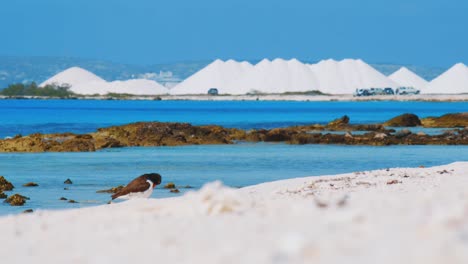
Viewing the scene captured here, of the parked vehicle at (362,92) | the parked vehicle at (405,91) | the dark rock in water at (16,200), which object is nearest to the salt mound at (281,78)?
the parked vehicle at (362,92)

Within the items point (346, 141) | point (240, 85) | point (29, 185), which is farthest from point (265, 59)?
point (29, 185)

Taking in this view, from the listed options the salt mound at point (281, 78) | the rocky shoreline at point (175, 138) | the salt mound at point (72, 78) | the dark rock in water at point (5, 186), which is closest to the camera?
the dark rock in water at point (5, 186)

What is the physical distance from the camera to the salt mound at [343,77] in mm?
139750

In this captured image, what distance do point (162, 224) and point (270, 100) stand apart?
136781 mm

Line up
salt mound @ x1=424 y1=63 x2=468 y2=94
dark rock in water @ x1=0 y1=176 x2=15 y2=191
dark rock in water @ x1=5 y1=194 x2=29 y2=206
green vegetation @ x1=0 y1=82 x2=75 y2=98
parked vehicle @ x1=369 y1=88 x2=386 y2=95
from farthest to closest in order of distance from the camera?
green vegetation @ x1=0 y1=82 x2=75 y2=98 < salt mound @ x1=424 y1=63 x2=468 y2=94 < parked vehicle @ x1=369 y1=88 x2=386 y2=95 < dark rock in water @ x1=0 y1=176 x2=15 y2=191 < dark rock in water @ x1=5 y1=194 x2=29 y2=206

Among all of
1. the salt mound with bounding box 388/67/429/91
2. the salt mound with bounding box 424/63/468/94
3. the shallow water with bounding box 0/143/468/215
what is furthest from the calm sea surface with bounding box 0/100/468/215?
the salt mound with bounding box 388/67/429/91

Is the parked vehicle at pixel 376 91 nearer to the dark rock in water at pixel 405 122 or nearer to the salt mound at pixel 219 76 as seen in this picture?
the salt mound at pixel 219 76

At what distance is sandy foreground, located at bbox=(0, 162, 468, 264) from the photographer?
4035mm

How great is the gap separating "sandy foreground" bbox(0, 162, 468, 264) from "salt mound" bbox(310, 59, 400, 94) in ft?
439

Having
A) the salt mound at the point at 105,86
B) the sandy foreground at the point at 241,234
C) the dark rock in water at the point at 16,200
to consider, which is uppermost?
the sandy foreground at the point at 241,234

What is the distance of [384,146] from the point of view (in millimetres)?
26078

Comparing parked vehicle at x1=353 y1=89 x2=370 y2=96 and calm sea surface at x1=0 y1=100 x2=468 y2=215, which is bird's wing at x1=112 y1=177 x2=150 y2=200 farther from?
parked vehicle at x1=353 y1=89 x2=370 y2=96

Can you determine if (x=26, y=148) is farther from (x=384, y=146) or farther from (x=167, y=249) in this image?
(x=167, y=249)

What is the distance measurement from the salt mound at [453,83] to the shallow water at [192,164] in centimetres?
Result: 11270
